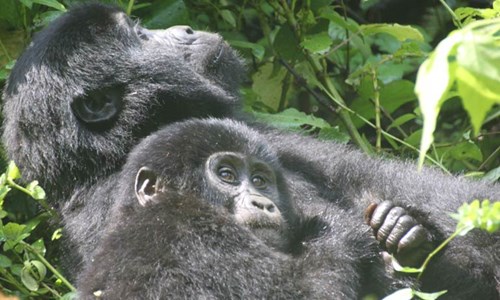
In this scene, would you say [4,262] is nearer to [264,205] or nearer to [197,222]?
[197,222]

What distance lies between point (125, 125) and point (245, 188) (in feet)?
2.49

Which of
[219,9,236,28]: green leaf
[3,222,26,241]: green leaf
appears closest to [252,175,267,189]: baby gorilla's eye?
[3,222,26,241]: green leaf

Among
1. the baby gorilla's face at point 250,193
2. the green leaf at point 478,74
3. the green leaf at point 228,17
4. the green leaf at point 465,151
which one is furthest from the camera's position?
the green leaf at point 228,17

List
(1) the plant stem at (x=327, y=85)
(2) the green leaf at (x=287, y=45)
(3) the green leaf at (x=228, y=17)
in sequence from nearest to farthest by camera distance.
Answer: (1) the plant stem at (x=327, y=85)
(2) the green leaf at (x=287, y=45)
(3) the green leaf at (x=228, y=17)

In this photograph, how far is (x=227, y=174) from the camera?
3.18 meters

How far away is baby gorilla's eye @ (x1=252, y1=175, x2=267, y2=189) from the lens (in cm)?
321

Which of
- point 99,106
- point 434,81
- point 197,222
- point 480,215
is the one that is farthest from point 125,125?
point 434,81

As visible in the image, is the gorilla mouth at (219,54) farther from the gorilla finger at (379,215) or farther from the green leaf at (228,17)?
the green leaf at (228,17)

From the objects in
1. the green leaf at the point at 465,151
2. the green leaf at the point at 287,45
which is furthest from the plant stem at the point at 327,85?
the green leaf at the point at 465,151

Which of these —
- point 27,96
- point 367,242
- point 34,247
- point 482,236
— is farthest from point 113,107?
point 482,236

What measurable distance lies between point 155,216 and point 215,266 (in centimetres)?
29

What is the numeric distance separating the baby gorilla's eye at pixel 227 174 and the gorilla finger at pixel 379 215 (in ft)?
1.77

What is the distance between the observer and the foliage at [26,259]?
129 inches

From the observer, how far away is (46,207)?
364 centimetres
